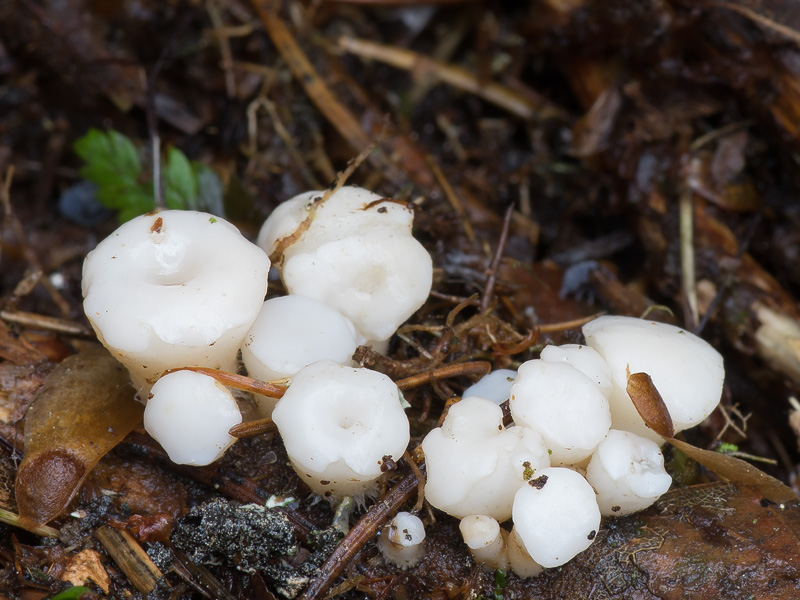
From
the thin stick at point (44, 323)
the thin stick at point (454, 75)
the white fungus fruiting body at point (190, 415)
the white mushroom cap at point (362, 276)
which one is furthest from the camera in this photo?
the thin stick at point (454, 75)

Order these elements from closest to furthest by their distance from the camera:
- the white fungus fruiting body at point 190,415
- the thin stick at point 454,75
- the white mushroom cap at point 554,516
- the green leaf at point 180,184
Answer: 1. the white mushroom cap at point 554,516
2. the white fungus fruiting body at point 190,415
3. the green leaf at point 180,184
4. the thin stick at point 454,75

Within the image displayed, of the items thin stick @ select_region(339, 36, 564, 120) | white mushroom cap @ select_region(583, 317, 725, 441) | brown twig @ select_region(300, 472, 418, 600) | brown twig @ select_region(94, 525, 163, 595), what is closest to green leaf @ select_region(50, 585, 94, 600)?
brown twig @ select_region(94, 525, 163, 595)

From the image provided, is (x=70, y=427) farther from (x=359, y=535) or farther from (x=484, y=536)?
(x=484, y=536)

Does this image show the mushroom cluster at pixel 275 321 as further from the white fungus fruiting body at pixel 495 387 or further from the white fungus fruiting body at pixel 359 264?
the white fungus fruiting body at pixel 495 387

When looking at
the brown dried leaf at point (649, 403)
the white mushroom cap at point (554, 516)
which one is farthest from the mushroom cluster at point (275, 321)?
the brown dried leaf at point (649, 403)

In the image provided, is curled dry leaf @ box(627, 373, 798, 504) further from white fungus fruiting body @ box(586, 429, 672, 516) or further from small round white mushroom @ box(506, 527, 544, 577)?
small round white mushroom @ box(506, 527, 544, 577)
